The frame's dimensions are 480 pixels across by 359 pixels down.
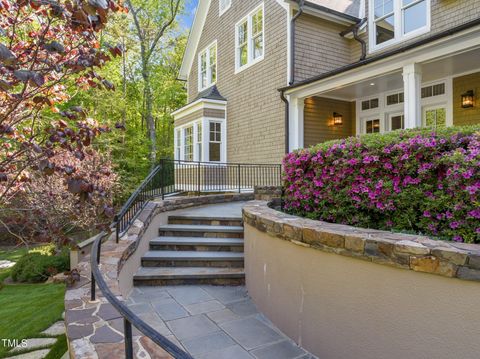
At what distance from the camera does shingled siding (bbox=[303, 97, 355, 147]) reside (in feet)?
32.1

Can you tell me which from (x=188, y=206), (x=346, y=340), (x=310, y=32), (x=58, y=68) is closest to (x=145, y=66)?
(x=310, y=32)

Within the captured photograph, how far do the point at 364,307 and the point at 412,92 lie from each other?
5250 millimetres

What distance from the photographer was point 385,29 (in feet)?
30.5

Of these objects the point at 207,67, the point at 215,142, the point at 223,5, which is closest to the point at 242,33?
the point at 223,5

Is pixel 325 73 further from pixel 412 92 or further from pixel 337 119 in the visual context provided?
pixel 337 119

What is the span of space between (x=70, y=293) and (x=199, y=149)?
946 cm

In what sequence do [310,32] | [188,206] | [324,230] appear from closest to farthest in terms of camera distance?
[324,230], [188,206], [310,32]

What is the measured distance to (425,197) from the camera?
9.97 feet

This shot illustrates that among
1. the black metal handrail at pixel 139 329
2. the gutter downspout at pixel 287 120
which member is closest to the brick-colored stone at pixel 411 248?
the black metal handrail at pixel 139 329

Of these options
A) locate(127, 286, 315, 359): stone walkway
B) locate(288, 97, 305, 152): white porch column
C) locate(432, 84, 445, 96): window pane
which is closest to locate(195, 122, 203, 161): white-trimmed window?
locate(288, 97, 305, 152): white porch column

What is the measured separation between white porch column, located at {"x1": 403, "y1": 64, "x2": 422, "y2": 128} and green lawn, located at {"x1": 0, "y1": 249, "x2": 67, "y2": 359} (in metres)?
6.94

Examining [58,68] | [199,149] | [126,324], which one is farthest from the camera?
[199,149]

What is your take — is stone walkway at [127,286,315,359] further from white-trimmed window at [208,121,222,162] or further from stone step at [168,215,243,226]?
white-trimmed window at [208,121,222,162]

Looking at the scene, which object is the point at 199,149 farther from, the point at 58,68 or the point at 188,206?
the point at 58,68
